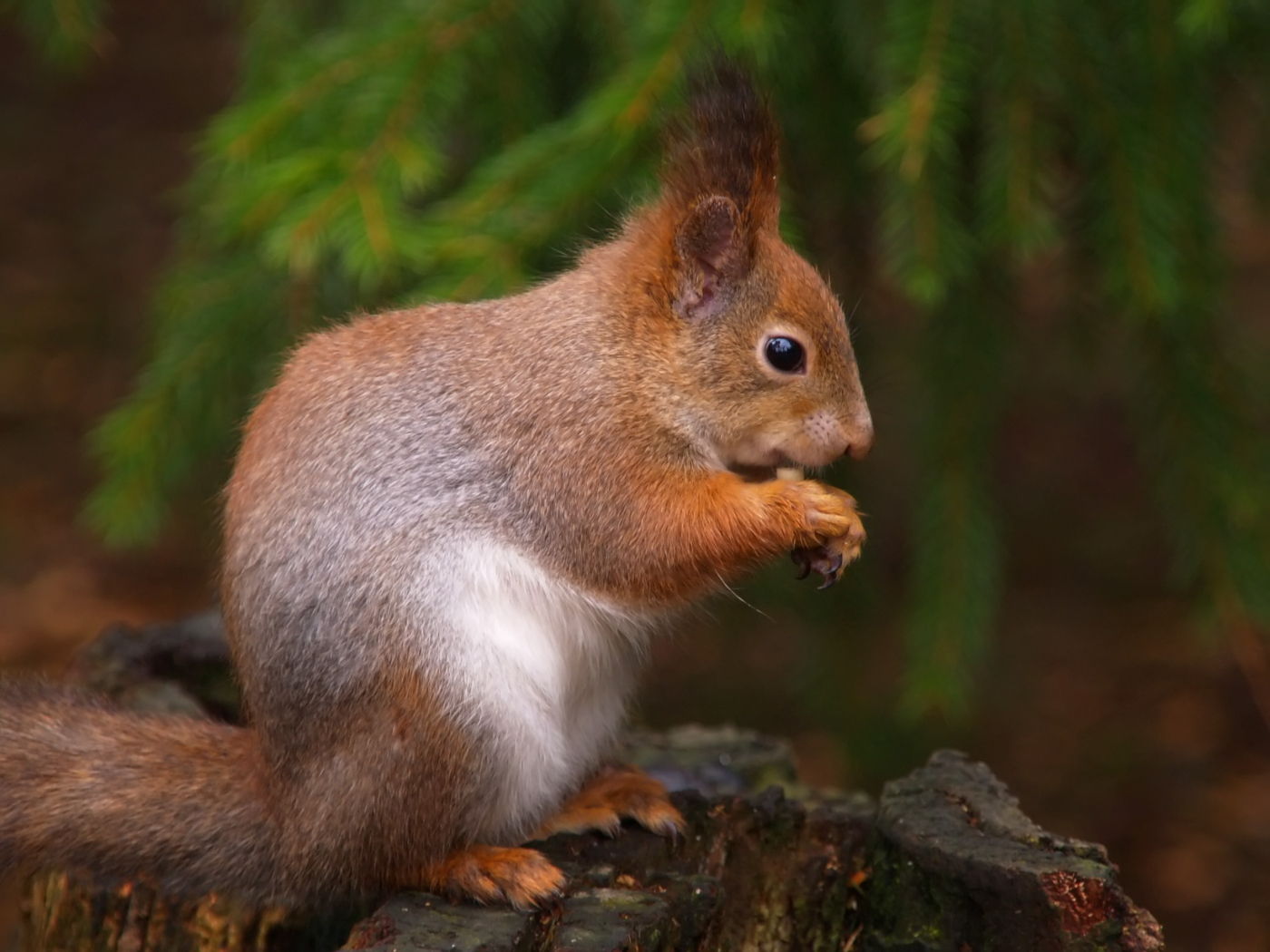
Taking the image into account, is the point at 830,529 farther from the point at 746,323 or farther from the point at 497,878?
the point at 497,878

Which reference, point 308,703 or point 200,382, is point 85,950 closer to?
point 308,703

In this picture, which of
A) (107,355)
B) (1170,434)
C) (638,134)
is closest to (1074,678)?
(1170,434)

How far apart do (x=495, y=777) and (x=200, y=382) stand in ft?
3.94

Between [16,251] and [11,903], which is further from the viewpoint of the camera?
[16,251]

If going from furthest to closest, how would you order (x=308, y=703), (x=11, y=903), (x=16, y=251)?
(x=16, y=251) → (x=11, y=903) → (x=308, y=703)

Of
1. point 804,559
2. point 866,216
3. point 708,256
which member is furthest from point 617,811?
point 866,216

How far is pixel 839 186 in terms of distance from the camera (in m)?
2.94

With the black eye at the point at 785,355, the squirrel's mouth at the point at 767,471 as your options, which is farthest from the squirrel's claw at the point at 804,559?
the black eye at the point at 785,355

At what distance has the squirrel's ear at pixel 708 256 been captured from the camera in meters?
2.32

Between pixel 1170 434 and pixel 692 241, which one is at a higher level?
pixel 692 241

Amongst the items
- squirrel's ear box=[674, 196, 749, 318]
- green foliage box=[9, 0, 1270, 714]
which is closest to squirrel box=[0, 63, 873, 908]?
squirrel's ear box=[674, 196, 749, 318]

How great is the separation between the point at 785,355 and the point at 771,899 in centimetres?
82

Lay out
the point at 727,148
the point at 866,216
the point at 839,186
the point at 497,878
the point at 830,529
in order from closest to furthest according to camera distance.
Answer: the point at 497,878 → the point at 830,529 → the point at 727,148 → the point at 839,186 → the point at 866,216

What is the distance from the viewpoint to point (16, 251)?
7020 millimetres
